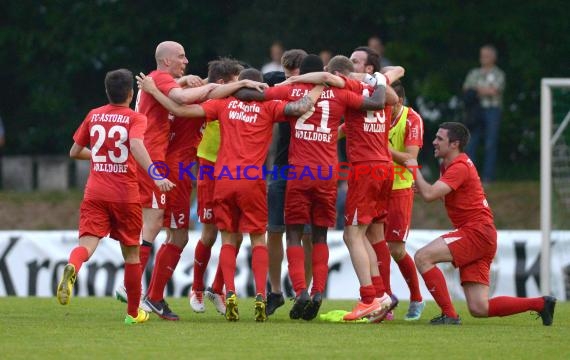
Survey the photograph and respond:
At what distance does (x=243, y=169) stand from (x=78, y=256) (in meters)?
1.60

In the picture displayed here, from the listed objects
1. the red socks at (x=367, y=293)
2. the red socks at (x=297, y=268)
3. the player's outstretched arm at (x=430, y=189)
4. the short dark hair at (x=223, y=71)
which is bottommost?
the red socks at (x=367, y=293)

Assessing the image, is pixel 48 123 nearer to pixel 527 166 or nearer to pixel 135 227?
pixel 527 166

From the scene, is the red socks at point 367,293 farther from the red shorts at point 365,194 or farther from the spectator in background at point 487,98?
the spectator in background at point 487,98

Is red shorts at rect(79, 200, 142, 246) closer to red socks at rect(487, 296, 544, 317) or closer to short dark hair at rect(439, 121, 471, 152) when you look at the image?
short dark hair at rect(439, 121, 471, 152)

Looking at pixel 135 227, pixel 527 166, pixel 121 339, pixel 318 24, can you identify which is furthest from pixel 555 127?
pixel 121 339

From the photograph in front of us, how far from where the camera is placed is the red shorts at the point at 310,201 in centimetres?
1149

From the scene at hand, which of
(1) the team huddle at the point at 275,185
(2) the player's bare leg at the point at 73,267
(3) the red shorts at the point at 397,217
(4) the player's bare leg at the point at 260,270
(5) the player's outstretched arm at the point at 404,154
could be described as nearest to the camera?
(2) the player's bare leg at the point at 73,267

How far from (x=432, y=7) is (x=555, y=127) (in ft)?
17.7

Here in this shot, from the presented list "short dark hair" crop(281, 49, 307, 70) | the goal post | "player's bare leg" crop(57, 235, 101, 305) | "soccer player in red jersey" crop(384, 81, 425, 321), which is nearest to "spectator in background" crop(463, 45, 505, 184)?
the goal post

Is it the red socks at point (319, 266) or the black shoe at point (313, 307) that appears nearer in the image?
the black shoe at point (313, 307)

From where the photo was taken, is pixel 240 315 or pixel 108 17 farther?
pixel 108 17

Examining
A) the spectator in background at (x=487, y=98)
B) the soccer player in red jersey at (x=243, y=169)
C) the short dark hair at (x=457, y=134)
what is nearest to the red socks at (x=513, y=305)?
the short dark hair at (x=457, y=134)

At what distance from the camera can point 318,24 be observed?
2266 cm

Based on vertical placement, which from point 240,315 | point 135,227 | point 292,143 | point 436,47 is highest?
point 436,47
